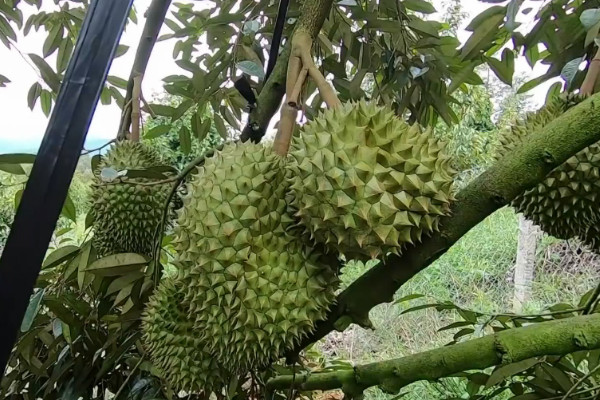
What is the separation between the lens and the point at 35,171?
268 millimetres

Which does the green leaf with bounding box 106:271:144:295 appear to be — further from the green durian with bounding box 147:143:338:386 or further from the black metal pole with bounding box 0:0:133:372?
the black metal pole with bounding box 0:0:133:372

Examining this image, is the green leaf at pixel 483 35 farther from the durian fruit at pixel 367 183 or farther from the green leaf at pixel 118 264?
the green leaf at pixel 118 264

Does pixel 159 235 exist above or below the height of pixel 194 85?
below

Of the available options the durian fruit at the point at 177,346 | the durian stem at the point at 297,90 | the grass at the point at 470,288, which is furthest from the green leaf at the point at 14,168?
the grass at the point at 470,288

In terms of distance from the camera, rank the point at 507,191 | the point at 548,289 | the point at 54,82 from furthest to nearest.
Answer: the point at 548,289
the point at 54,82
the point at 507,191

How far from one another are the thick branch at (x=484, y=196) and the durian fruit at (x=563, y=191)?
159 mm

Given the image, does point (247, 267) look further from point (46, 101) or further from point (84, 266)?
point (46, 101)

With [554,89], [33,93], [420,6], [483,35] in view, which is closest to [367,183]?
[483,35]

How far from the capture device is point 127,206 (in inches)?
26.7

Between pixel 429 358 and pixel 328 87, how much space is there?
0.79 feet

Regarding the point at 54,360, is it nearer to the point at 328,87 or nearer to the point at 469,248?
the point at 328,87

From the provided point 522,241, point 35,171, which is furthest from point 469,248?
point 35,171

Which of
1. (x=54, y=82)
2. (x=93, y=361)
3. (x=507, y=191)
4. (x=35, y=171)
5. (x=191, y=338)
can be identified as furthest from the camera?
(x=54, y=82)

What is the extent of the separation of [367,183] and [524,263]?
1976 millimetres
